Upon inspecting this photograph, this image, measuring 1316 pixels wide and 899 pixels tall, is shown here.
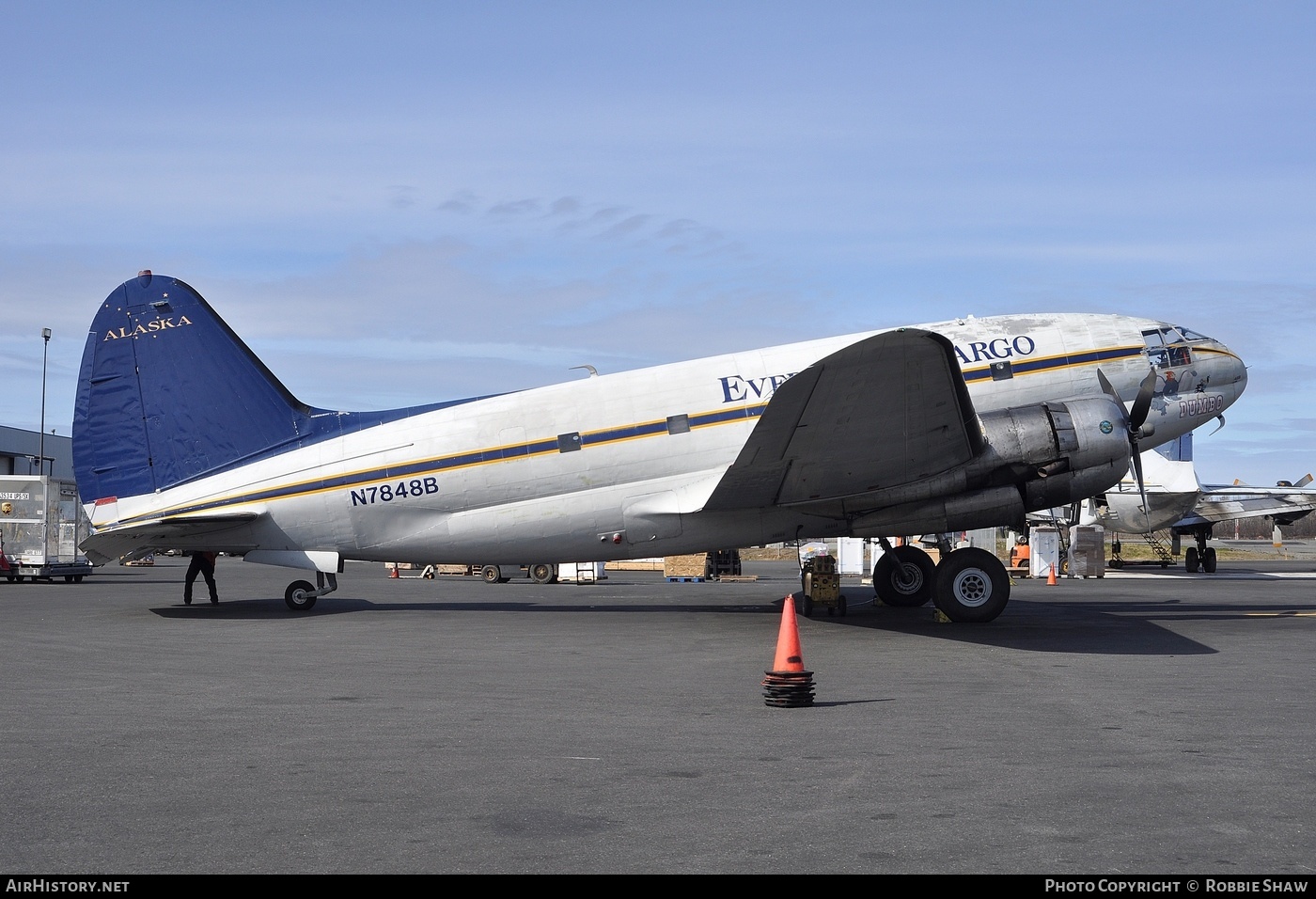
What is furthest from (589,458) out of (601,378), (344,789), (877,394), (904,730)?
(344,789)

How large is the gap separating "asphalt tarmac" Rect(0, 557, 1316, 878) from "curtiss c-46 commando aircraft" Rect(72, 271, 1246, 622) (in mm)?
2223

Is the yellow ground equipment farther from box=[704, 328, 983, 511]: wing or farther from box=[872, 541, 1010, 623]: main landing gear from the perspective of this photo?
box=[704, 328, 983, 511]: wing

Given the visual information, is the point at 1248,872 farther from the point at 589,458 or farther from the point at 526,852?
the point at 589,458

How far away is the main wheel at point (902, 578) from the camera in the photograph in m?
21.3

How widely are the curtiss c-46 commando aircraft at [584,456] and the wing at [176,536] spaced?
4 cm

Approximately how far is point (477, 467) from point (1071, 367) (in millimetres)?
10517

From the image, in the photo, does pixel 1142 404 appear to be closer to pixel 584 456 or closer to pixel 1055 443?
pixel 1055 443

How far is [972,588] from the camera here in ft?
56.9

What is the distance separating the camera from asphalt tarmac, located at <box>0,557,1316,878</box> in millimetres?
5383

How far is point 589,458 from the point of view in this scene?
18.4 metres

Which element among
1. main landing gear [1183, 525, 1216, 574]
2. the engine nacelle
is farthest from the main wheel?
main landing gear [1183, 525, 1216, 574]

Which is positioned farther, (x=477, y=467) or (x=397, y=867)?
(x=477, y=467)

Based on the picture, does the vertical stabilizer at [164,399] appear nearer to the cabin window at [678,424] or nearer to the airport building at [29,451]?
the cabin window at [678,424]

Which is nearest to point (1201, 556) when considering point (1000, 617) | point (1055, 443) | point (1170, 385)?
point (1170, 385)
